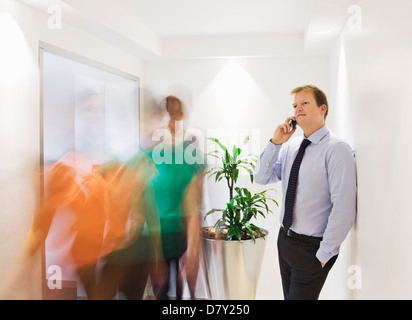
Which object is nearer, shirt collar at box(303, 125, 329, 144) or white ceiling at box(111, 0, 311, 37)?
shirt collar at box(303, 125, 329, 144)

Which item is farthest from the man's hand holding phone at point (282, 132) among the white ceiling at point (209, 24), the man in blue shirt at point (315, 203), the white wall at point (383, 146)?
the white ceiling at point (209, 24)

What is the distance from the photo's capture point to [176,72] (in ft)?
12.5

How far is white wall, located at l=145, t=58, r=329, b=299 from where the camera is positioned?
3613 millimetres

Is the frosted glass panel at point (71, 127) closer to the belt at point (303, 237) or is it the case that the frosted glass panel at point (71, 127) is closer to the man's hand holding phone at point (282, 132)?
the man's hand holding phone at point (282, 132)

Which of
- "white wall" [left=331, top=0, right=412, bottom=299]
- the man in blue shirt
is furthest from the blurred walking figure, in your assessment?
"white wall" [left=331, top=0, right=412, bottom=299]

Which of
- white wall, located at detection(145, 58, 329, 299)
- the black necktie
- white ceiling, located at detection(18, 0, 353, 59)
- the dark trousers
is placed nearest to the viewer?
the dark trousers

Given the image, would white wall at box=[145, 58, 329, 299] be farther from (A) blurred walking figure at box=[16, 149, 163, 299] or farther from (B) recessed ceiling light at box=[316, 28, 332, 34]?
(A) blurred walking figure at box=[16, 149, 163, 299]

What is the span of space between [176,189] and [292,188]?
27.2 inches

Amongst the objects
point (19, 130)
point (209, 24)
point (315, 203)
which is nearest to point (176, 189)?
point (315, 203)

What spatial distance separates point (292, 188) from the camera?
6.98 feet

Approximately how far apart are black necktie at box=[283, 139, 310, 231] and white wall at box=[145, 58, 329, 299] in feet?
4.88

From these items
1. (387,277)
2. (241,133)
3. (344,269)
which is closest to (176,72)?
(241,133)

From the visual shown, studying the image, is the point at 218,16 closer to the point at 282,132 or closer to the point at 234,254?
the point at 282,132

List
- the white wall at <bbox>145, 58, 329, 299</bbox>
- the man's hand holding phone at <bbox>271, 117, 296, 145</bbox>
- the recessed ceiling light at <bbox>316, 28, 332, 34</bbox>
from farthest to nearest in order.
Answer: the white wall at <bbox>145, 58, 329, 299</bbox>
the recessed ceiling light at <bbox>316, 28, 332, 34</bbox>
the man's hand holding phone at <bbox>271, 117, 296, 145</bbox>
